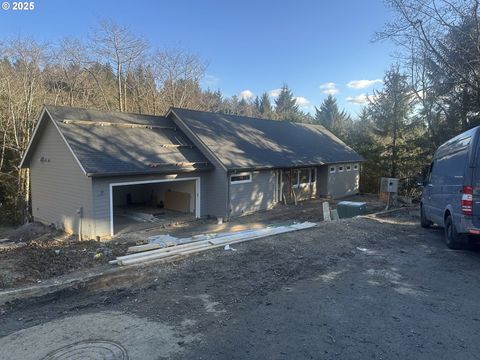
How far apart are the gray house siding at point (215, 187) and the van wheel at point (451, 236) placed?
969 cm

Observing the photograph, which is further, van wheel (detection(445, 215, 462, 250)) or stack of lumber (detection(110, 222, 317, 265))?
van wheel (detection(445, 215, 462, 250))

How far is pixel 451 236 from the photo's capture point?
852cm

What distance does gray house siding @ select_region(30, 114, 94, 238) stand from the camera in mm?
13617

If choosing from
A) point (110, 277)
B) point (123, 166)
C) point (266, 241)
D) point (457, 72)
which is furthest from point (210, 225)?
point (457, 72)

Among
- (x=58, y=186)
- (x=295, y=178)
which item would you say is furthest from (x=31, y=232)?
(x=295, y=178)

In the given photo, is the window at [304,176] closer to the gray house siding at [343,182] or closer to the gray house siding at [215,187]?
the gray house siding at [343,182]

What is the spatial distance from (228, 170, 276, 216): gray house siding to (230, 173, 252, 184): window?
15 centimetres

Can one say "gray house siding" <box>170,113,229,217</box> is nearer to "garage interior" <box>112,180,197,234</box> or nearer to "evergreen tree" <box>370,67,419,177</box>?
"garage interior" <box>112,180,197,234</box>

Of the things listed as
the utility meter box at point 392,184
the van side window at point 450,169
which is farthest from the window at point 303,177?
the van side window at point 450,169

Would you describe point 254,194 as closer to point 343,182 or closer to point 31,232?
point 343,182

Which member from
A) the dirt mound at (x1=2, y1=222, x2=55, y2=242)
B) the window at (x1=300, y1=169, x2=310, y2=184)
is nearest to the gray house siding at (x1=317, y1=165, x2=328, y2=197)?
the window at (x1=300, y1=169, x2=310, y2=184)

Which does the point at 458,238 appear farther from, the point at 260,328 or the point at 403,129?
the point at 403,129

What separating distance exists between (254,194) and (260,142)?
4102 mm

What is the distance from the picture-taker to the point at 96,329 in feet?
14.2
